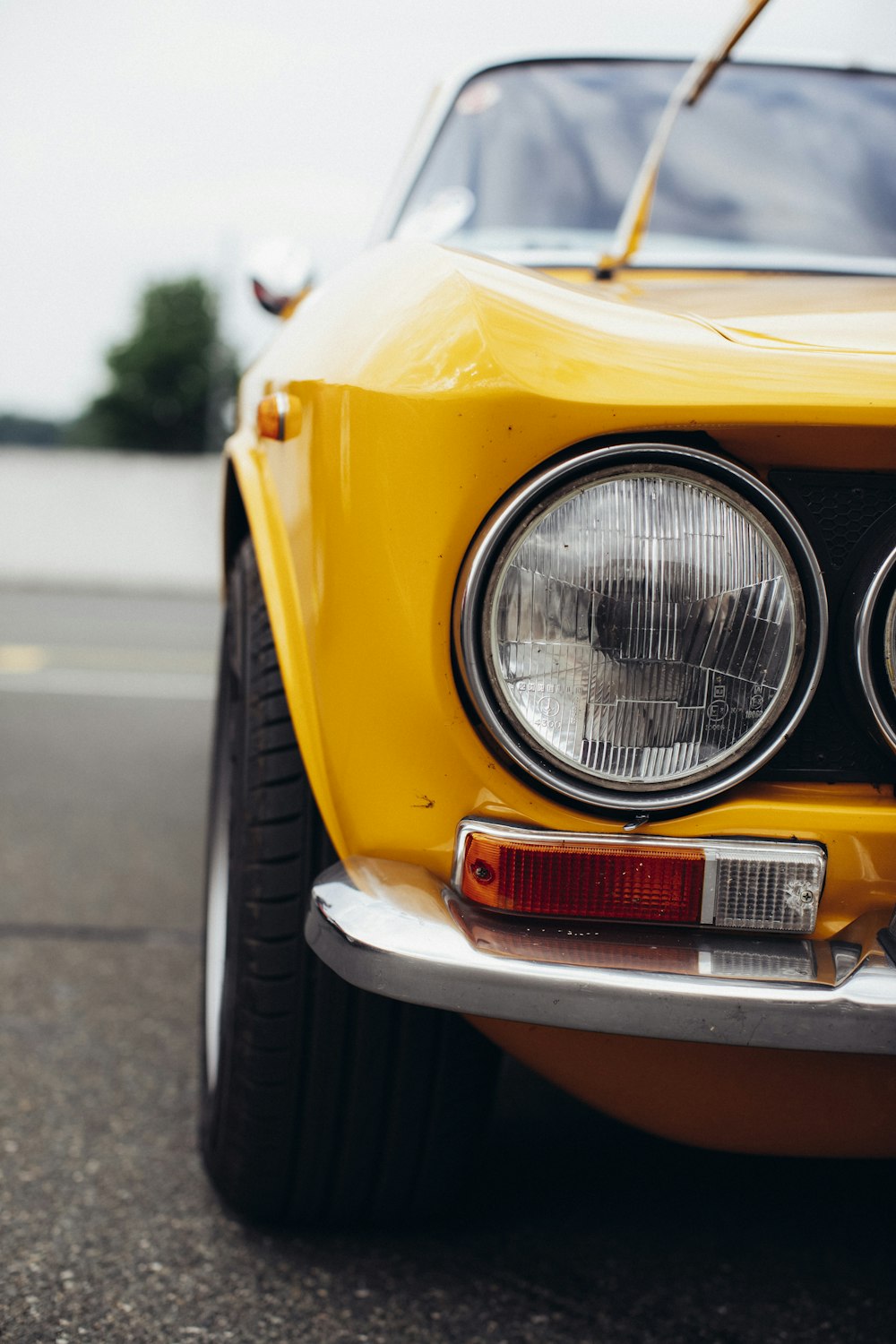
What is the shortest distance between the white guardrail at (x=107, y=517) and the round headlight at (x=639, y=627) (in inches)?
582

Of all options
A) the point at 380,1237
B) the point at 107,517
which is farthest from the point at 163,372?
the point at 380,1237

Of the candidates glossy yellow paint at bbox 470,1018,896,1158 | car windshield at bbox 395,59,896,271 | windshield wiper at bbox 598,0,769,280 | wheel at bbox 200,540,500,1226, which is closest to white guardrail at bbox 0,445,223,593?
car windshield at bbox 395,59,896,271

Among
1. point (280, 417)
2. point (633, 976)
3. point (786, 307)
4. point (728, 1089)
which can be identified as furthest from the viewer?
point (280, 417)

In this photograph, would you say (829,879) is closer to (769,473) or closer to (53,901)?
(769,473)

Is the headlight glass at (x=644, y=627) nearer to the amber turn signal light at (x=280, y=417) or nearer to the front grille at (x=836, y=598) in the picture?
the front grille at (x=836, y=598)

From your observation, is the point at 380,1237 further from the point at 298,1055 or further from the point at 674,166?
the point at 674,166

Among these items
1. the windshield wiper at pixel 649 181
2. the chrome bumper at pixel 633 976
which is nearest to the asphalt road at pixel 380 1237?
the chrome bumper at pixel 633 976

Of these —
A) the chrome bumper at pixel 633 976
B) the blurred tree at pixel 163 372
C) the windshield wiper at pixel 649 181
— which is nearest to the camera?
the chrome bumper at pixel 633 976

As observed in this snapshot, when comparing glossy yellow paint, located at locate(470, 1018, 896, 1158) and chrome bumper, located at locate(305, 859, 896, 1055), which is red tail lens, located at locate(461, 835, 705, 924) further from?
glossy yellow paint, located at locate(470, 1018, 896, 1158)

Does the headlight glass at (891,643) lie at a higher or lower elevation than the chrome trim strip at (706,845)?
higher

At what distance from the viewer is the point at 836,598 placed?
1.12 m

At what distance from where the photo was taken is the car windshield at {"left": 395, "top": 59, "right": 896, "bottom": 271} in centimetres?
211

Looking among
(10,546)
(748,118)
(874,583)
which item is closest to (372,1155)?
(874,583)

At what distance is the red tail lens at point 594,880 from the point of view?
109 cm
